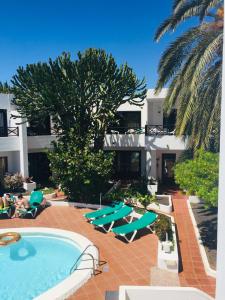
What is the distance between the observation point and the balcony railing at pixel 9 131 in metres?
22.1

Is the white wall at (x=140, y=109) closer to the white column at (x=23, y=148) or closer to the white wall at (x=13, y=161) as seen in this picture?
the white column at (x=23, y=148)

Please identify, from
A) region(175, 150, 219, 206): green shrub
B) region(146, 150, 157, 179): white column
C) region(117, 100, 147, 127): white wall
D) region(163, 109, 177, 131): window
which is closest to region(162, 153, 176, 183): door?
region(163, 109, 177, 131): window

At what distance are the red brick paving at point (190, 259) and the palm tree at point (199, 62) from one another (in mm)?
4456

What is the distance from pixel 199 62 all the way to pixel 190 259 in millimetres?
7745

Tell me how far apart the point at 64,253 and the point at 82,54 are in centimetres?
1261

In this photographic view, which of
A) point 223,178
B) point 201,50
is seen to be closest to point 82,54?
point 201,50

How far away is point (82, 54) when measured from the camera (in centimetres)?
1844

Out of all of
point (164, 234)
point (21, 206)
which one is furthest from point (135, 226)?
point (21, 206)

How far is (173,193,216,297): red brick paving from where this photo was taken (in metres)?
9.12

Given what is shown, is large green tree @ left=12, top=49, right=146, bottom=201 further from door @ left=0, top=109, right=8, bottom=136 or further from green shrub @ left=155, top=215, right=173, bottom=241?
green shrub @ left=155, top=215, right=173, bottom=241

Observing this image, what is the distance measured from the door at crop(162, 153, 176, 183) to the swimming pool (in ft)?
44.2

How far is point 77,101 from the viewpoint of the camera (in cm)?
1877

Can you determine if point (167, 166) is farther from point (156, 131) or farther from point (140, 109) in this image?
point (140, 109)

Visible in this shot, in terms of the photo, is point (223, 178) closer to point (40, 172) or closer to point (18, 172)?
point (18, 172)
